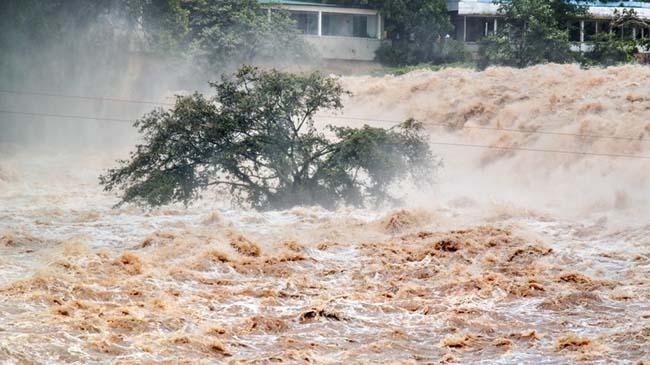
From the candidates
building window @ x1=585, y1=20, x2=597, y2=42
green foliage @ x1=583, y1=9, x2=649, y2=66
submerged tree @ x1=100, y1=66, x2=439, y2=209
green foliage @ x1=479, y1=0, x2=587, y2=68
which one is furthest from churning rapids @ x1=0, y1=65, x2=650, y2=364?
building window @ x1=585, y1=20, x2=597, y2=42

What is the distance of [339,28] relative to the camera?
67062mm

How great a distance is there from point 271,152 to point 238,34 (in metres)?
26.7

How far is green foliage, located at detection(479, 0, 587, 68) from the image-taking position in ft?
190

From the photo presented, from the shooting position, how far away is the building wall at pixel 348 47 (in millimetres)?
65062

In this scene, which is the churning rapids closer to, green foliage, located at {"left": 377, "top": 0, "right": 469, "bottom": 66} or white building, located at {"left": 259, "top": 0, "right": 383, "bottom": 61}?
green foliage, located at {"left": 377, "top": 0, "right": 469, "bottom": 66}

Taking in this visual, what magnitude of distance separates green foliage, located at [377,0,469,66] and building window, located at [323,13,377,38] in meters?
1.85

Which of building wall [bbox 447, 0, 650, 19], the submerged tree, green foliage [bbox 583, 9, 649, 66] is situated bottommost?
the submerged tree

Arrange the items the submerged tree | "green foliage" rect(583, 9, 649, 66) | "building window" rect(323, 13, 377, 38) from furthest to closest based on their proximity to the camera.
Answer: "building window" rect(323, 13, 377, 38), "green foliage" rect(583, 9, 649, 66), the submerged tree

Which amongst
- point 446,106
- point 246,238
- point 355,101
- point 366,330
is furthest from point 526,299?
point 355,101

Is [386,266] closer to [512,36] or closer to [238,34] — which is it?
[512,36]

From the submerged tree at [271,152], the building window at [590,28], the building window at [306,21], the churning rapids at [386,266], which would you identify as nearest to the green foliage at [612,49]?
the building window at [590,28]

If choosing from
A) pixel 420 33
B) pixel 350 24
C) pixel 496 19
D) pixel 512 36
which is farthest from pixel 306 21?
pixel 512 36

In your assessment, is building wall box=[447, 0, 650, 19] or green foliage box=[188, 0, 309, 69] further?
building wall box=[447, 0, 650, 19]

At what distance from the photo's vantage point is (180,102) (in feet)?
114
